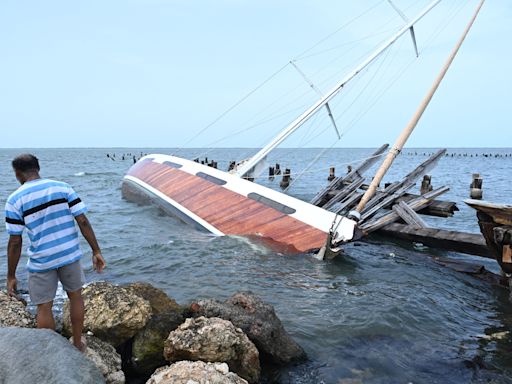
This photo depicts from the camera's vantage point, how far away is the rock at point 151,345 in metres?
5.11

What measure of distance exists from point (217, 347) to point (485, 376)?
3.51 meters

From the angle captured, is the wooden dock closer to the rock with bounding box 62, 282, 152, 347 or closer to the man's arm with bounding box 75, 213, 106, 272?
the rock with bounding box 62, 282, 152, 347

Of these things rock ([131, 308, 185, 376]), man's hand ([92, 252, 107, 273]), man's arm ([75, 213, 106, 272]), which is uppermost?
man's arm ([75, 213, 106, 272])

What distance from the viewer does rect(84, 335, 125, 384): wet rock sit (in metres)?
4.53

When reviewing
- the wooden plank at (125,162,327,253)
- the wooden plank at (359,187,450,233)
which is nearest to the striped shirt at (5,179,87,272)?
the wooden plank at (125,162,327,253)

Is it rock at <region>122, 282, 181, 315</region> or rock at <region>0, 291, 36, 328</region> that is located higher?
rock at <region>0, 291, 36, 328</region>

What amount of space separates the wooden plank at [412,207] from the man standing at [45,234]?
10.1 meters

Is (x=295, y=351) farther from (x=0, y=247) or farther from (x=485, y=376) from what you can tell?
(x=0, y=247)

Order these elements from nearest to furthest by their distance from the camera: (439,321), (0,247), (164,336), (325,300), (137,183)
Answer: (164,336)
(439,321)
(325,300)
(0,247)
(137,183)

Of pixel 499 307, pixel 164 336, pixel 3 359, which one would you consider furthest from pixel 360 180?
pixel 3 359

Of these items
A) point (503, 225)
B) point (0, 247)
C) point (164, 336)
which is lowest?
point (0, 247)

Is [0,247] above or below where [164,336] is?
below

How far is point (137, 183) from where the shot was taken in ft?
74.0

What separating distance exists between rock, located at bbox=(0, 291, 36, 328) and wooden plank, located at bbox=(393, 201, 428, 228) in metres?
10.7
